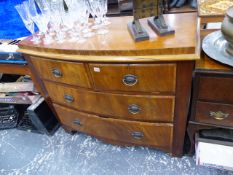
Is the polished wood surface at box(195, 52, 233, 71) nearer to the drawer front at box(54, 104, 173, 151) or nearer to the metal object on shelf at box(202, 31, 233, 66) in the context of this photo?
the metal object on shelf at box(202, 31, 233, 66)

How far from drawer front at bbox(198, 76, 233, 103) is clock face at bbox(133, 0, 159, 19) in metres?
0.35

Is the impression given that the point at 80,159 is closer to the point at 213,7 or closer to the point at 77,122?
the point at 77,122

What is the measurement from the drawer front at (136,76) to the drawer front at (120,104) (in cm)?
6

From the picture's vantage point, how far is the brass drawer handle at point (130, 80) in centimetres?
92

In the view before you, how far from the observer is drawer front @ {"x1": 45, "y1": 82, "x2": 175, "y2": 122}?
3.30 feet

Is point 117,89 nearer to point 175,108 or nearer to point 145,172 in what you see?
point 175,108

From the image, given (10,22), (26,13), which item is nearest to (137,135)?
(26,13)

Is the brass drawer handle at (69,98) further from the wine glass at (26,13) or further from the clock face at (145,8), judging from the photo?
the clock face at (145,8)

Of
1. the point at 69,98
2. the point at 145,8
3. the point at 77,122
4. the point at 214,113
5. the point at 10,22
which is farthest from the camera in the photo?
the point at 10,22

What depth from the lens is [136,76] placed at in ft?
2.98

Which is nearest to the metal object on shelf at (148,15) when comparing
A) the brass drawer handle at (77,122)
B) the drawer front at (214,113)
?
the drawer front at (214,113)

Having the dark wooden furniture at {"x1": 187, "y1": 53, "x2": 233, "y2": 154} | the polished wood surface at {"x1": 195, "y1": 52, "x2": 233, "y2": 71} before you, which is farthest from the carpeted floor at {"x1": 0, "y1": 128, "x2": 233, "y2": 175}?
→ the polished wood surface at {"x1": 195, "y1": 52, "x2": 233, "y2": 71}

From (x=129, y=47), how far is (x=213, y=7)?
643mm

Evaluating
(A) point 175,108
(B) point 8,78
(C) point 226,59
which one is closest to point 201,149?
(A) point 175,108
